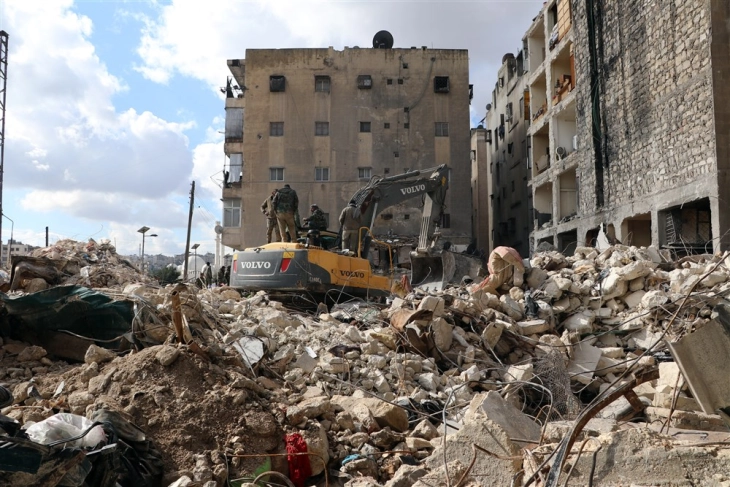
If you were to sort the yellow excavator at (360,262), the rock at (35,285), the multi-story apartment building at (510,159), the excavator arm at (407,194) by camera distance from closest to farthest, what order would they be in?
the rock at (35,285), the yellow excavator at (360,262), the excavator arm at (407,194), the multi-story apartment building at (510,159)

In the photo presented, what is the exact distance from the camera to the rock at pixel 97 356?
18.5 ft

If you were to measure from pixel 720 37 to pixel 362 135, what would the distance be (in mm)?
17648

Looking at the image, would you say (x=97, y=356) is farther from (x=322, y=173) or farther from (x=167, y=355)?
(x=322, y=173)

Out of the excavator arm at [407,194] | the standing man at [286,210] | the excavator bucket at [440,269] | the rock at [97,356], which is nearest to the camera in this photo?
the rock at [97,356]

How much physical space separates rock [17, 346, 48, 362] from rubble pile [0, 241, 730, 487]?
2cm

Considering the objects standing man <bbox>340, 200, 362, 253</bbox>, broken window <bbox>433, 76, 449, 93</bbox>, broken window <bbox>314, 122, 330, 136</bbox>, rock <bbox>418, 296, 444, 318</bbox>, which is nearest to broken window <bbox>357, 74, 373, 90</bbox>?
broken window <bbox>314, 122, 330, 136</bbox>

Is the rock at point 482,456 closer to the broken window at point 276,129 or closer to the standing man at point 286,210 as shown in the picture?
the standing man at point 286,210

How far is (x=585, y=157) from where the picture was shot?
60.9 feet

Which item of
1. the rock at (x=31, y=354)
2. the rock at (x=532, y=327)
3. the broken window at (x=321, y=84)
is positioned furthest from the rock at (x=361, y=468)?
the broken window at (x=321, y=84)

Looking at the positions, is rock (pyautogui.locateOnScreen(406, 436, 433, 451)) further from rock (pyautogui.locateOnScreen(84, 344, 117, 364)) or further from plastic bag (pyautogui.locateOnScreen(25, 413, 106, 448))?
rock (pyautogui.locateOnScreen(84, 344, 117, 364))

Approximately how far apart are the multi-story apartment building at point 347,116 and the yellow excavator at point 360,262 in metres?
14.5

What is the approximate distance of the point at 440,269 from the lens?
1335 cm

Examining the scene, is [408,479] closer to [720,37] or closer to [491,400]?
[491,400]

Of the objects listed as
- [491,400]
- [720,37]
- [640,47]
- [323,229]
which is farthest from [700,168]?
[491,400]
